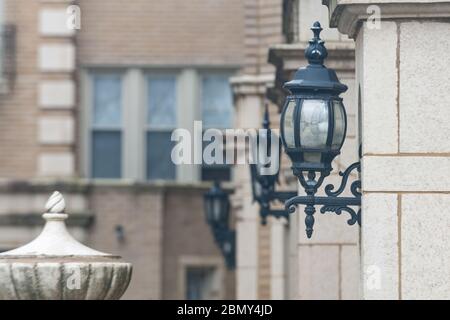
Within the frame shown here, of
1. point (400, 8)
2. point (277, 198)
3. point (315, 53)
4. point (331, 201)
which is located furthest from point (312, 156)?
point (277, 198)

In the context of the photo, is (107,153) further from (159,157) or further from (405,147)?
(405,147)

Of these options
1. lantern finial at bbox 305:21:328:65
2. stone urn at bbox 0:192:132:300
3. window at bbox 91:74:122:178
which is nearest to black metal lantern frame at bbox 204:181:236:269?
window at bbox 91:74:122:178

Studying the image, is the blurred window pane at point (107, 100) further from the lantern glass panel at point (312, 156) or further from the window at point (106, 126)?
the lantern glass panel at point (312, 156)

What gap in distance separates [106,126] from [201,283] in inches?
120

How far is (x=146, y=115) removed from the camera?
3066 centimetres

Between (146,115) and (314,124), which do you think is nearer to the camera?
(314,124)

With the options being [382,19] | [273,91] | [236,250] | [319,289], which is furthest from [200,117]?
[382,19]

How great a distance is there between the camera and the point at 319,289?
50.0ft

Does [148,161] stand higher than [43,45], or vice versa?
[43,45]

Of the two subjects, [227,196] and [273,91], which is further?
[227,196]

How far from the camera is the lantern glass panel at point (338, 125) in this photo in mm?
10961
